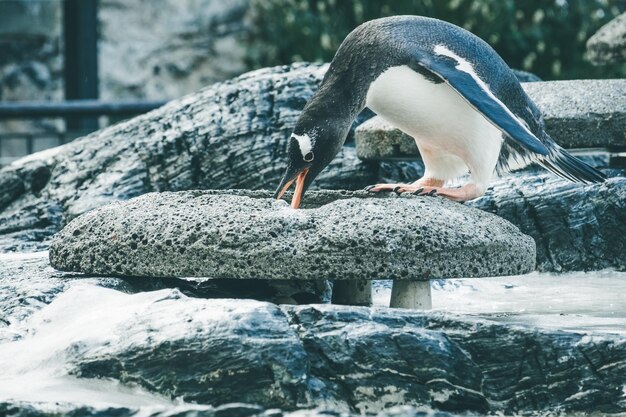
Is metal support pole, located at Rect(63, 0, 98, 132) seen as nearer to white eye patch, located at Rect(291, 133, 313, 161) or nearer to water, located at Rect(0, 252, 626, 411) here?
water, located at Rect(0, 252, 626, 411)

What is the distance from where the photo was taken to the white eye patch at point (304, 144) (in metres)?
4.06

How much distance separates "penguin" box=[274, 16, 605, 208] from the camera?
13.5ft

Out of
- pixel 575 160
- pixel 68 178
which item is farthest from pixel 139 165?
pixel 575 160

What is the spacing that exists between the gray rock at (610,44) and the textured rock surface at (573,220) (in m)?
1.26

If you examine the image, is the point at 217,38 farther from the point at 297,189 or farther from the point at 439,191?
the point at 297,189

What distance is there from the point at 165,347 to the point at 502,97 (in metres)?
1.89

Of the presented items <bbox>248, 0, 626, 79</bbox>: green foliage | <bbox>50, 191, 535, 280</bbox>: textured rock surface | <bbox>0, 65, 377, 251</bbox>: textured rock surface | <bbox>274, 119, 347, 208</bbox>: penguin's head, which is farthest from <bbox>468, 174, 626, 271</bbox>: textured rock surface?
<bbox>248, 0, 626, 79</bbox>: green foliage

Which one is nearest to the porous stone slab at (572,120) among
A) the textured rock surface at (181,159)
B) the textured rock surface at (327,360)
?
the textured rock surface at (181,159)

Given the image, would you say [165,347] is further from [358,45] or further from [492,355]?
[358,45]

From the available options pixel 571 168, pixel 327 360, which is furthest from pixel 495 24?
pixel 327 360

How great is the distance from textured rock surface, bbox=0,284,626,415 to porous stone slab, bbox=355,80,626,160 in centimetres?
201

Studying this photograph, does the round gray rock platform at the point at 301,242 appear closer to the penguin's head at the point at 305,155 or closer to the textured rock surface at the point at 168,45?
the penguin's head at the point at 305,155

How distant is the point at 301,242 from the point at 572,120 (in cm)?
192

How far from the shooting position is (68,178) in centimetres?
600
